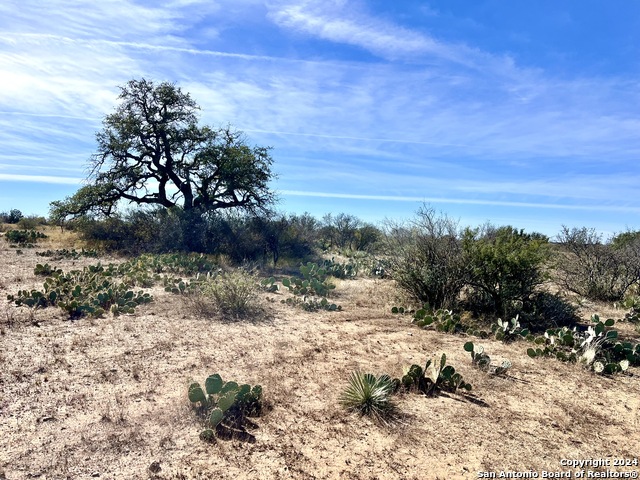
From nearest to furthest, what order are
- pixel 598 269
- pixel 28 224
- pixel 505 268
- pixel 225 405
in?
pixel 225 405
pixel 505 268
pixel 598 269
pixel 28 224

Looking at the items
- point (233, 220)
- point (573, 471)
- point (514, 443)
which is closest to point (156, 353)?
point (514, 443)

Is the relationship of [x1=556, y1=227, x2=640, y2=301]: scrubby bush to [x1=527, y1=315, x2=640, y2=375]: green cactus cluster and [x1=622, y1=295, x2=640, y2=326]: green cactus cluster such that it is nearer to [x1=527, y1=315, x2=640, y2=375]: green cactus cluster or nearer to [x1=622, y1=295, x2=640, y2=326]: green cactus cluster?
[x1=622, y1=295, x2=640, y2=326]: green cactus cluster

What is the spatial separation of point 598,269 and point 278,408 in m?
12.6

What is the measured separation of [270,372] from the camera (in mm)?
5781

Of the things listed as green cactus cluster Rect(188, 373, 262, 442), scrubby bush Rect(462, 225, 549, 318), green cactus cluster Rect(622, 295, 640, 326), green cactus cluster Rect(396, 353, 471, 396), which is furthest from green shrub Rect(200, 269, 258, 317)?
green cactus cluster Rect(622, 295, 640, 326)

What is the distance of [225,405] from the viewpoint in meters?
4.33

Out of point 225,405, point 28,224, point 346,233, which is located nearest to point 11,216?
point 28,224

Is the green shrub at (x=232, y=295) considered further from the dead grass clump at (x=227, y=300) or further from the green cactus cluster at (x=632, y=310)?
the green cactus cluster at (x=632, y=310)

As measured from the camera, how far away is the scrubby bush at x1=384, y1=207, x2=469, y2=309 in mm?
9828

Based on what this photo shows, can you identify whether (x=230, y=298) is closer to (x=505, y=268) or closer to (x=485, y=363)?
(x=485, y=363)

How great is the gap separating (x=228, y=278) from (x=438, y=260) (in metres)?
4.90

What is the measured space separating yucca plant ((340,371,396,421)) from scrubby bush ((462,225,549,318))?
5.44 meters

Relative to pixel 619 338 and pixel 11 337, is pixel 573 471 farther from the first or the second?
pixel 11 337

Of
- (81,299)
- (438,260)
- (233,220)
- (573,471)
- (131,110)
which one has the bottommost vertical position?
(573,471)
